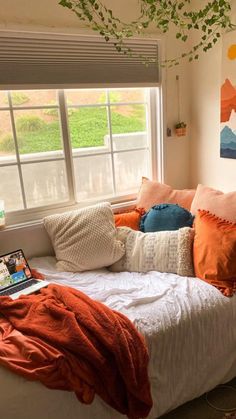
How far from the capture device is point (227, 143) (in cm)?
229

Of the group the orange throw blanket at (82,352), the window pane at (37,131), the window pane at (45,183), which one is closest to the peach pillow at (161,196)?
the window pane at (45,183)

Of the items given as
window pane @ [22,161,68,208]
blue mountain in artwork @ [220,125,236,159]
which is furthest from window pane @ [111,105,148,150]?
blue mountain in artwork @ [220,125,236,159]

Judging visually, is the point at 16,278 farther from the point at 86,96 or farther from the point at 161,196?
the point at 86,96

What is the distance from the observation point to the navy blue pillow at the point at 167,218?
206cm

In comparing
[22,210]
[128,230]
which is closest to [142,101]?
[128,230]

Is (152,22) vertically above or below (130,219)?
above

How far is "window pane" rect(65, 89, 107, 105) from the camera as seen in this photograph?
2197mm

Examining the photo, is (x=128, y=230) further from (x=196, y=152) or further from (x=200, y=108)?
(x=200, y=108)

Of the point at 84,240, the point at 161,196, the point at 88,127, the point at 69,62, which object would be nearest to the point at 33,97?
the point at 69,62

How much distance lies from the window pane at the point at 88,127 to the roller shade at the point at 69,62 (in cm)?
21

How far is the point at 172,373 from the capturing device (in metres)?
1.45

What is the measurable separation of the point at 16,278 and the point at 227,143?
5.54 feet

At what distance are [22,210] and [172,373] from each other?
4.51ft

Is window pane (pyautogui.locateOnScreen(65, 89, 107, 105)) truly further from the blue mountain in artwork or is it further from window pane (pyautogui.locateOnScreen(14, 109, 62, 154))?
the blue mountain in artwork
